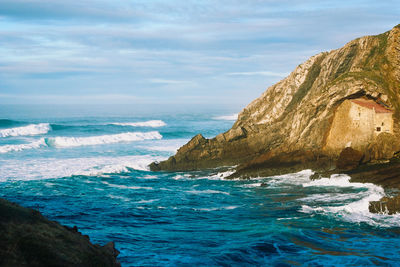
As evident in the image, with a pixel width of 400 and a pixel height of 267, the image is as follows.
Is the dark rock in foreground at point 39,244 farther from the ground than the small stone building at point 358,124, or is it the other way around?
the small stone building at point 358,124

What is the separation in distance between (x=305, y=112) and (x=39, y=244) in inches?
968

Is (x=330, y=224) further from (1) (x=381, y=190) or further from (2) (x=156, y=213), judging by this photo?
(2) (x=156, y=213)

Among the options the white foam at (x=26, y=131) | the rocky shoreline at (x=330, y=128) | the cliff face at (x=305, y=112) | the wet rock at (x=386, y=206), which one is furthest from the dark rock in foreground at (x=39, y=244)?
the white foam at (x=26, y=131)

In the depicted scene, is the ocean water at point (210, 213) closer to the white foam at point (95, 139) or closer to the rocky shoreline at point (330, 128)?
the rocky shoreline at point (330, 128)

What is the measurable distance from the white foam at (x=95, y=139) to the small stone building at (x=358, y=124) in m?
35.2

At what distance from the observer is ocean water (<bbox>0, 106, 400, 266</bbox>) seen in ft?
43.7

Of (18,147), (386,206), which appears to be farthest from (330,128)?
(18,147)

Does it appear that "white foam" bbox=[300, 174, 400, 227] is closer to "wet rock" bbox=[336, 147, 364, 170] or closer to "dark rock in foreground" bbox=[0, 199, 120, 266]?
"wet rock" bbox=[336, 147, 364, 170]

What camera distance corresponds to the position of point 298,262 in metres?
12.6

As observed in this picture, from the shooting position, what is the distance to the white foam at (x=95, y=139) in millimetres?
54312

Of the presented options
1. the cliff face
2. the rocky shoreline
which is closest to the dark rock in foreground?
the rocky shoreline

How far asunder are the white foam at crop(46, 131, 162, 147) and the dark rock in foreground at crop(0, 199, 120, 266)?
46.0 meters

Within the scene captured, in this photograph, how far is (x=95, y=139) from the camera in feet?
189

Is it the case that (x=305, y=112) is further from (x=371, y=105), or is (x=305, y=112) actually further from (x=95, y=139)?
(x=95, y=139)
